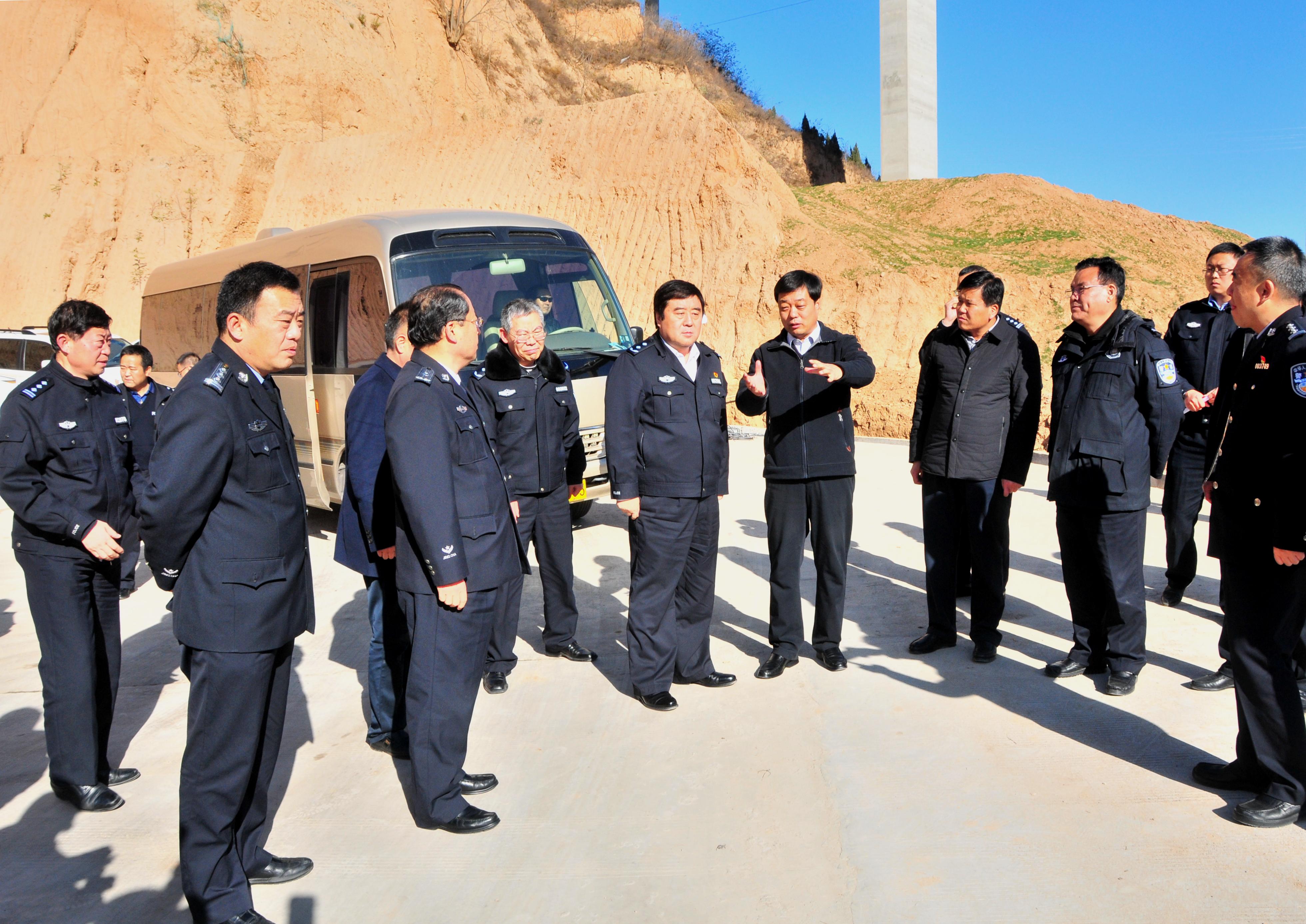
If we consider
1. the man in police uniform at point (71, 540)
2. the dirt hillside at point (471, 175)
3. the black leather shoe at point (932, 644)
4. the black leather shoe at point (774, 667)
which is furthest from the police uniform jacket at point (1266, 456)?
the dirt hillside at point (471, 175)

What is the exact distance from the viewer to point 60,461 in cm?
387

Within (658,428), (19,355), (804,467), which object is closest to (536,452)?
(658,428)

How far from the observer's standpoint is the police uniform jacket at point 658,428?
464 cm

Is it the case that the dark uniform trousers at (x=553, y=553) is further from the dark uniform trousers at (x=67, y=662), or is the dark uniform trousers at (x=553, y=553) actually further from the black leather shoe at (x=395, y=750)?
the dark uniform trousers at (x=67, y=662)

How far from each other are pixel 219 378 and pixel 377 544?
4.38 feet

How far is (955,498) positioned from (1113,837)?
234 cm

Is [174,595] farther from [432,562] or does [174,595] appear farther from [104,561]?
[104,561]

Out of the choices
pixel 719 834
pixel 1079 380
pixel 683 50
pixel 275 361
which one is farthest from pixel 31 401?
pixel 683 50

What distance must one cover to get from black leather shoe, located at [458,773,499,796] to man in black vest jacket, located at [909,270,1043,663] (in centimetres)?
260

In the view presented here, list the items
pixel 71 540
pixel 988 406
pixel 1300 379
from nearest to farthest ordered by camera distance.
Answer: pixel 1300 379 < pixel 71 540 < pixel 988 406

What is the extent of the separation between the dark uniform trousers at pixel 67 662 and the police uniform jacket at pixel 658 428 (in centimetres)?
242

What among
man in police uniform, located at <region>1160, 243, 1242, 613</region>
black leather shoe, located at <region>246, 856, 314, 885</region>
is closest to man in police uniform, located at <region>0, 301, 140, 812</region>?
black leather shoe, located at <region>246, 856, 314, 885</region>

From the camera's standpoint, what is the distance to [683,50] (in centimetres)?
3956

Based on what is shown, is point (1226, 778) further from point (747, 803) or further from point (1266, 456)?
point (747, 803)
